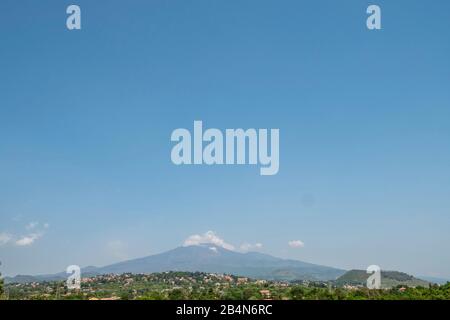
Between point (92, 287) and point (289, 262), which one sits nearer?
point (92, 287)
